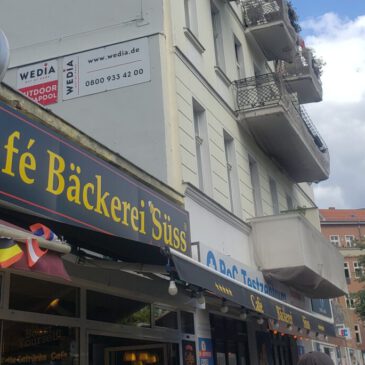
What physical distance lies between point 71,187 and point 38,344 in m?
1.71

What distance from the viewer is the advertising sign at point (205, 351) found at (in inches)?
364

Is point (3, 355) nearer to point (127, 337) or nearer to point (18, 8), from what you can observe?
point (127, 337)

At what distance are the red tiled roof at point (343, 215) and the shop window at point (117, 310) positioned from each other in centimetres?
6636

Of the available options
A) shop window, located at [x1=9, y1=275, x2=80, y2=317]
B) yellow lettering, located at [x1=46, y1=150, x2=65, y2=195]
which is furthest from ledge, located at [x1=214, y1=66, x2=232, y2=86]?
yellow lettering, located at [x1=46, y1=150, x2=65, y2=195]

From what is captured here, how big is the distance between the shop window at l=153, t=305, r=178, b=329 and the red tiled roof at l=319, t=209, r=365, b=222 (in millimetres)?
65526

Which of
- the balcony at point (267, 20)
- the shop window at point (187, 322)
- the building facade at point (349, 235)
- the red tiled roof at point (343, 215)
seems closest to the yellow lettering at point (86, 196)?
the shop window at point (187, 322)

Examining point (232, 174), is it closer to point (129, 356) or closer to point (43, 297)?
point (129, 356)

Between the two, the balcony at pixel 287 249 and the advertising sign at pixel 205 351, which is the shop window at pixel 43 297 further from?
the balcony at pixel 287 249

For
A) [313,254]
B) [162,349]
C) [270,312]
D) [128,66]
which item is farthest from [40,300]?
[313,254]

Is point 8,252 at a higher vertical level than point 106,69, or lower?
lower

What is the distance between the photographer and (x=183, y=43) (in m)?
10.6

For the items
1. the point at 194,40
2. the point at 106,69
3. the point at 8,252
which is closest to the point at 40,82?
the point at 106,69

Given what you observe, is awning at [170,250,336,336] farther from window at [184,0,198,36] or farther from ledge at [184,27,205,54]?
window at [184,0,198,36]

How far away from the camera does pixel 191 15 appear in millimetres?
11734
